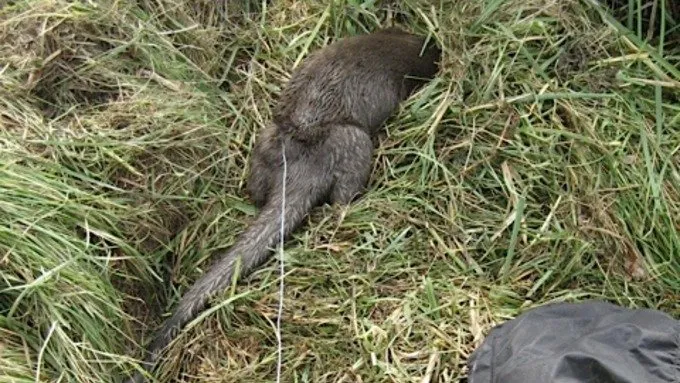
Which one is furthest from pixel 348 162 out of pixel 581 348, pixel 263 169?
pixel 581 348

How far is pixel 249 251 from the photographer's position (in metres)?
2.88

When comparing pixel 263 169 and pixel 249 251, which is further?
pixel 263 169

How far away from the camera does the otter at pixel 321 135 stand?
289 cm

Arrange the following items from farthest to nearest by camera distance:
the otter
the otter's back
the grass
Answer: the otter's back → the otter → the grass

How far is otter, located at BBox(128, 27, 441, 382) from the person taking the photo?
2895mm

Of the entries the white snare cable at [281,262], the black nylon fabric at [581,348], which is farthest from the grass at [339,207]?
the black nylon fabric at [581,348]

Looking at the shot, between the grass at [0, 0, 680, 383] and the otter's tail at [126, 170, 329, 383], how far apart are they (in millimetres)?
48

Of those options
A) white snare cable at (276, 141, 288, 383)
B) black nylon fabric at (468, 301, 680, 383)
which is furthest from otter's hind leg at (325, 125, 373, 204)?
black nylon fabric at (468, 301, 680, 383)

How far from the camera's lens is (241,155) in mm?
3223

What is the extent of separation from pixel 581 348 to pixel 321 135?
4.02 ft

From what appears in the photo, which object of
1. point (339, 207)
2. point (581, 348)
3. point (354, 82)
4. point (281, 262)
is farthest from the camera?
point (354, 82)

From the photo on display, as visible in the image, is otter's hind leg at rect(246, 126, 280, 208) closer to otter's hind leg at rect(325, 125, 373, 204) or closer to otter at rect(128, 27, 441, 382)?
otter at rect(128, 27, 441, 382)

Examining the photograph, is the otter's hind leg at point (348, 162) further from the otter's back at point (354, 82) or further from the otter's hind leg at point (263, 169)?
the otter's hind leg at point (263, 169)

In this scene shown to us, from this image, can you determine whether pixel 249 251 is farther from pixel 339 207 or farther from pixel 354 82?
pixel 354 82
